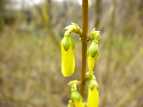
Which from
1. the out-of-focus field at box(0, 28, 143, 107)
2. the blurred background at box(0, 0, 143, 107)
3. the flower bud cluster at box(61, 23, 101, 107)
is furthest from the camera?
the out-of-focus field at box(0, 28, 143, 107)

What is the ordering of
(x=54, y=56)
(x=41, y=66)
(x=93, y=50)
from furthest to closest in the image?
(x=54, y=56)
(x=41, y=66)
(x=93, y=50)

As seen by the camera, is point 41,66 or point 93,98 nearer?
point 93,98

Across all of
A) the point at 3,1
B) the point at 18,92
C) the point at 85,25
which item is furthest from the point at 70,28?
the point at 3,1

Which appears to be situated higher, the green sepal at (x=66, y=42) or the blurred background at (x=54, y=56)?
the blurred background at (x=54, y=56)

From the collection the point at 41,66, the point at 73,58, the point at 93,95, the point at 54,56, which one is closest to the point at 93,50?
the point at 73,58

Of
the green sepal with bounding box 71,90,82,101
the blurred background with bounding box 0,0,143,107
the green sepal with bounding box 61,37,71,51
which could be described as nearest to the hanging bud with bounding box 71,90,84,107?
the green sepal with bounding box 71,90,82,101

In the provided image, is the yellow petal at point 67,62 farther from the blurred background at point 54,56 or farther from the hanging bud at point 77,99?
the blurred background at point 54,56

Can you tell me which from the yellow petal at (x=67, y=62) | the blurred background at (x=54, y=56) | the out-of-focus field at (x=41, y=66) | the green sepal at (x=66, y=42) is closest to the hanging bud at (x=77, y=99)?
the yellow petal at (x=67, y=62)

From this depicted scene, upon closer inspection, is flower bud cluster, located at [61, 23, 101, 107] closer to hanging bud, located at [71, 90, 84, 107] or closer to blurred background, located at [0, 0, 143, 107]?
hanging bud, located at [71, 90, 84, 107]

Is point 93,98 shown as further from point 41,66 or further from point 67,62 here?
point 41,66

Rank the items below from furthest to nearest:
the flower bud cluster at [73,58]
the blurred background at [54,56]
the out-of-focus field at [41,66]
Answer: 1. the out-of-focus field at [41,66]
2. the blurred background at [54,56]
3. the flower bud cluster at [73,58]

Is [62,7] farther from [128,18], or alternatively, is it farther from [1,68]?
[1,68]
